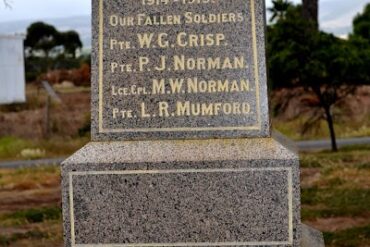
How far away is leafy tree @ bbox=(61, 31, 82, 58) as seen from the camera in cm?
5538

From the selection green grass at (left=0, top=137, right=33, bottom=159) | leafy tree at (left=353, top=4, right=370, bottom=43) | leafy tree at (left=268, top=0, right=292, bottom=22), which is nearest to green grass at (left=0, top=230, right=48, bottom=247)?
leafy tree at (left=268, top=0, right=292, bottom=22)

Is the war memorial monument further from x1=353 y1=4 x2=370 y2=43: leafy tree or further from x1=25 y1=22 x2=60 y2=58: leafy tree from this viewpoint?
x1=25 y1=22 x2=60 y2=58: leafy tree

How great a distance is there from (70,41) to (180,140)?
51.3 meters

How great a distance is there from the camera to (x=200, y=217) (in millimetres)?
4988

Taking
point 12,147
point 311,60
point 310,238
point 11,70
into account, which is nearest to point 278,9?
point 311,60

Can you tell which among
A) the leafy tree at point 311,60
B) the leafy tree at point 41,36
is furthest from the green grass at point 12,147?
the leafy tree at point 41,36

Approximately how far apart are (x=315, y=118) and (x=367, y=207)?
12.7 metres

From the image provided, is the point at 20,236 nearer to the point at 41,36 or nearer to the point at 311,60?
the point at 311,60

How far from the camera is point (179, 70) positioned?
5.26 m

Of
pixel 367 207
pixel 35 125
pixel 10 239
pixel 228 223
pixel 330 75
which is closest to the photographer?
pixel 228 223

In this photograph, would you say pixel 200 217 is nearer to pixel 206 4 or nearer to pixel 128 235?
pixel 128 235

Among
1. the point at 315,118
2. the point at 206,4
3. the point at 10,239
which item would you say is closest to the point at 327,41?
the point at 315,118

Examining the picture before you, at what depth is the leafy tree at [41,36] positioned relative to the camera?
178 ft

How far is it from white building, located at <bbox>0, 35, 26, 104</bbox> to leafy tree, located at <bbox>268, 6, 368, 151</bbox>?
22311 mm
